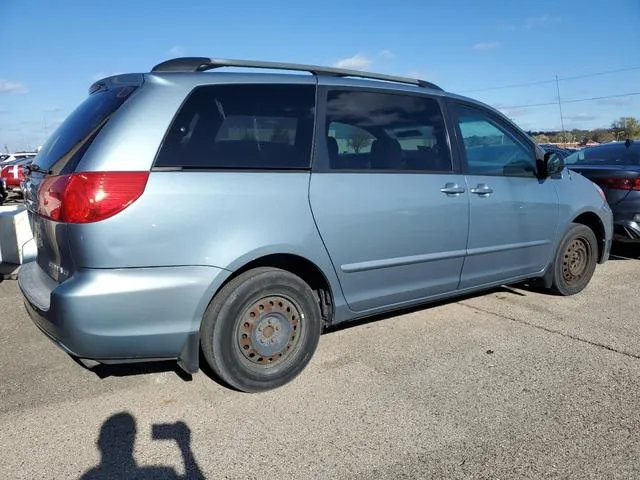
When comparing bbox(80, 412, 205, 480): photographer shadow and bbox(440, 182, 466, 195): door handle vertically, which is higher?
bbox(440, 182, 466, 195): door handle

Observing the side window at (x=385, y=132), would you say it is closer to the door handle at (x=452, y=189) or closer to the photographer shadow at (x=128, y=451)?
the door handle at (x=452, y=189)

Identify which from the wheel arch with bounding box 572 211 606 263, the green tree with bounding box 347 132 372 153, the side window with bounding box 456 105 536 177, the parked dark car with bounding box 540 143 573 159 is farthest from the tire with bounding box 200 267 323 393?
the wheel arch with bounding box 572 211 606 263

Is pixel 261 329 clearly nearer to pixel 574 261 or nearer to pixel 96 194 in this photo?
pixel 96 194

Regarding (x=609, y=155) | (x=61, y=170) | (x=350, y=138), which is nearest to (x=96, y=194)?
(x=61, y=170)

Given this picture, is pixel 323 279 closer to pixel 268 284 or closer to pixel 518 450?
pixel 268 284

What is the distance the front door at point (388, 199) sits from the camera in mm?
3340

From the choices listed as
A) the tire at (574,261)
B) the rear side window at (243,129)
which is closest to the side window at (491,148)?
the tire at (574,261)

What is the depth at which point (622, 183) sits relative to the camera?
249 inches

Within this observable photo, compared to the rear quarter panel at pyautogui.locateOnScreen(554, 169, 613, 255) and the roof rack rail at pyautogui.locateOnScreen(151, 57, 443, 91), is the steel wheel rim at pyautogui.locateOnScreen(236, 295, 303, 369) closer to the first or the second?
the roof rack rail at pyautogui.locateOnScreen(151, 57, 443, 91)

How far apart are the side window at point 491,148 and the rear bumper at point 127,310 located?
7.54 feet

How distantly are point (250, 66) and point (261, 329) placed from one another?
163 cm

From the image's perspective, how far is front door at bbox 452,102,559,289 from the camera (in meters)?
4.12

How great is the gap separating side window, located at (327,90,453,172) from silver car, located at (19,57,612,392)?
10mm

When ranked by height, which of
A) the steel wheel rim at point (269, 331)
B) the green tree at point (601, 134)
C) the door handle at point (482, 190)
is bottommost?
the steel wheel rim at point (269, 331)
